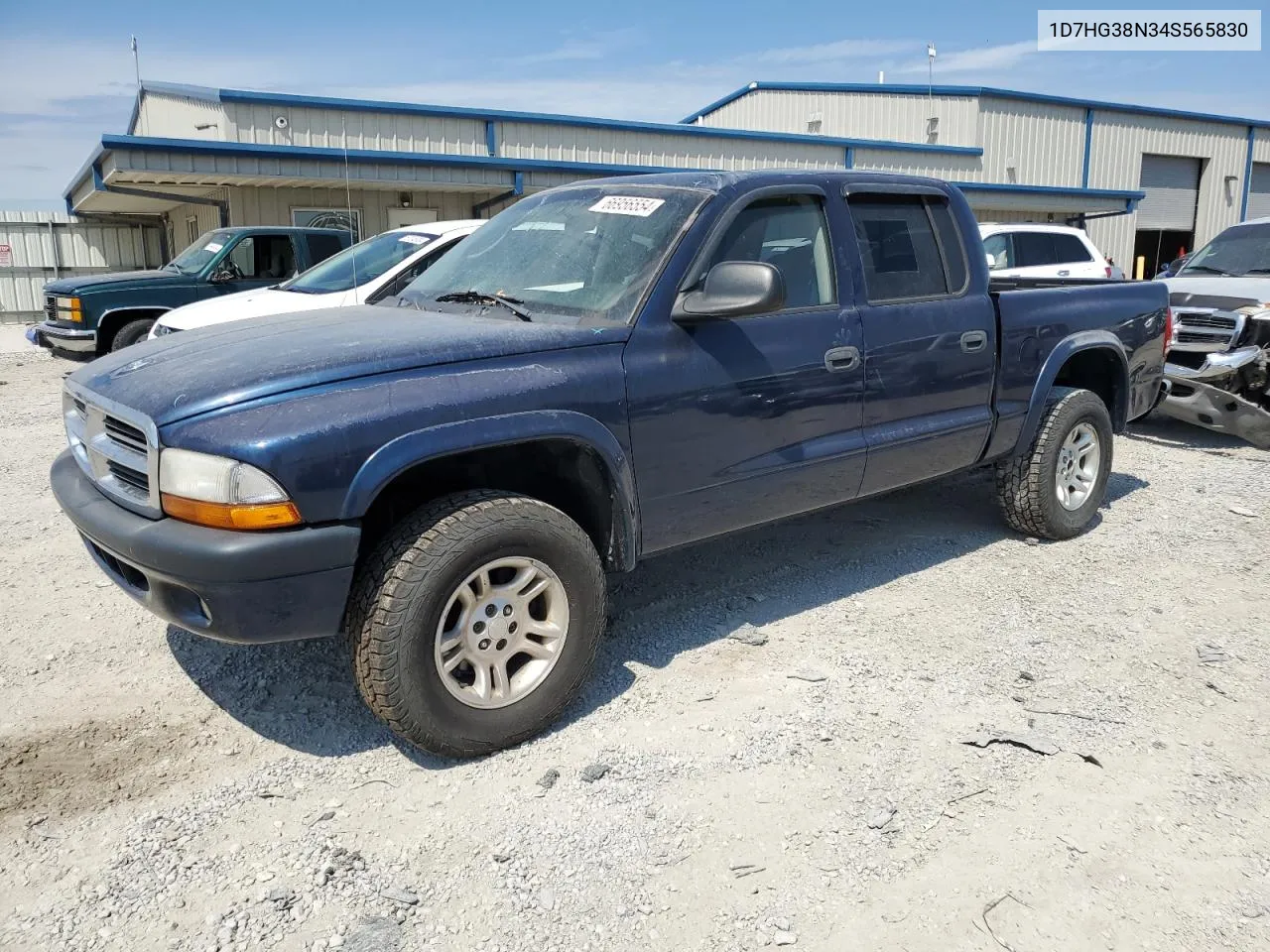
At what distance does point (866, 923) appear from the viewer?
2.50 meters

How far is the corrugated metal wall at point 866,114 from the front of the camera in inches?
935

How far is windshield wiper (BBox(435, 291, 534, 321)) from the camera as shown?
3682mm

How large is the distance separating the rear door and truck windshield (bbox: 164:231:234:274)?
9103 mm

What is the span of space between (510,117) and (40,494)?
42.9 ft

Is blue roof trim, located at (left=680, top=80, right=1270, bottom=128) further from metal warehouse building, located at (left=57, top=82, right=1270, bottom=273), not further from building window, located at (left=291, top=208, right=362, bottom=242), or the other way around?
building window, located at (left=291, top=208, right=362, bottom=242)

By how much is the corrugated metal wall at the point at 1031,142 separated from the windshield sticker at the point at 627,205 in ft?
73.2

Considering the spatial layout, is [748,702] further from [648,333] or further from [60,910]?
[60,910]

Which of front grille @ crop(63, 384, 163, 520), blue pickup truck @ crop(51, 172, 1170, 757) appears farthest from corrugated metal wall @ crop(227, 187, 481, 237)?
front grille @ crop(63, 384, 163, 520)

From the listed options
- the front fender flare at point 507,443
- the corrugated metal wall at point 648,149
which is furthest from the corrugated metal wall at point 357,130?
the front fender flare at point 507,443

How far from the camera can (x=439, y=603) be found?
9.98 feet

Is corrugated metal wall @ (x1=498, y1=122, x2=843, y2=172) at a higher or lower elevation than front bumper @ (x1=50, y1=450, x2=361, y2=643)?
higher

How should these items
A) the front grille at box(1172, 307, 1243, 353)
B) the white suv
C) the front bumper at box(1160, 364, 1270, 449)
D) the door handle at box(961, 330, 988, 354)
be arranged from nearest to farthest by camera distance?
the door handle at box(961, 330, 988, 354), the front bumper at box(1160, 364, 1270, 449), the front grille at box(1172, 307, 1243, 353), the white suv

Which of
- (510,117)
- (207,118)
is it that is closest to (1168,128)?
(510,117)

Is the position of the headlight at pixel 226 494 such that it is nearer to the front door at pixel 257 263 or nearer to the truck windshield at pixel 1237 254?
the truck windshield at pixel 1237 254
